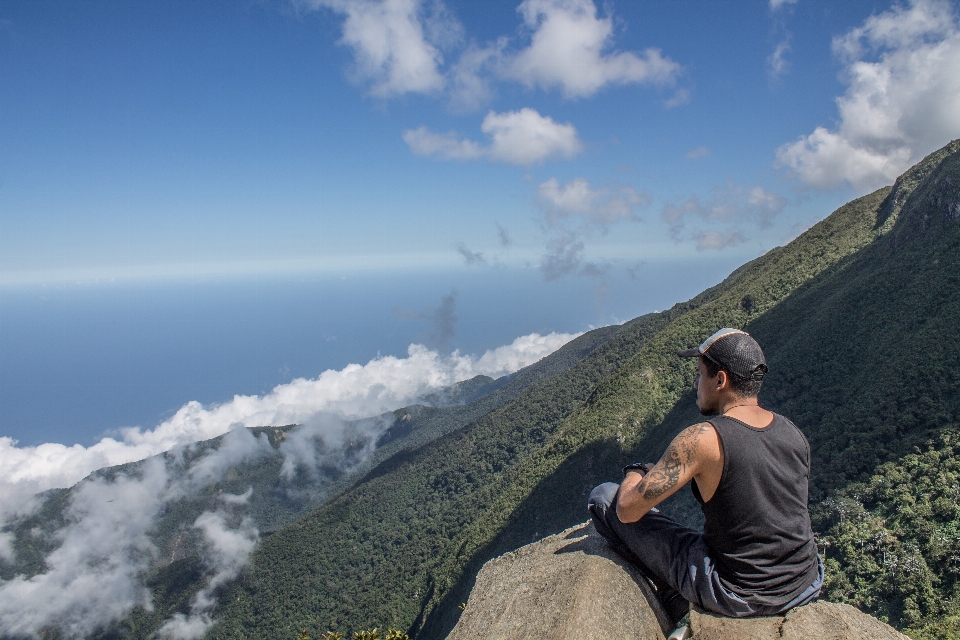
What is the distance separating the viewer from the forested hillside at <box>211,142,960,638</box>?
27.1m

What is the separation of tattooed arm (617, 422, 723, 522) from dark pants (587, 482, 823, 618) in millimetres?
723

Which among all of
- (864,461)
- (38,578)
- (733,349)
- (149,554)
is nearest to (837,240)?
(864,461)

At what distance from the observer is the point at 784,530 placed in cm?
393

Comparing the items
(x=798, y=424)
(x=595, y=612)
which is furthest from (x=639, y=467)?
(x=798, y=424)

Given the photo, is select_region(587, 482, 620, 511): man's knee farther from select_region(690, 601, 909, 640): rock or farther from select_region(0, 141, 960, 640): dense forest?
select_region(0, 141, 960, 640): dense forest

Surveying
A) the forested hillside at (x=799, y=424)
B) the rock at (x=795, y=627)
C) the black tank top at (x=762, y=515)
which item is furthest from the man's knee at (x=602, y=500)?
the forested hillside at (x=799, y=424)

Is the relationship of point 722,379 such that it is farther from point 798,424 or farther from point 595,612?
point 798,424

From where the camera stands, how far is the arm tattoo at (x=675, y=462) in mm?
3738

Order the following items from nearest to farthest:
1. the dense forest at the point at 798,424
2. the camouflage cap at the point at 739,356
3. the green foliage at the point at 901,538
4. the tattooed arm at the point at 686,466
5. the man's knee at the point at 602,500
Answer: the tattooed arm at the point at 686,466 → the camouflage cap at the point at 739,356 → the man's knee at the point at 602,500 → the green foliage at the point at 901,538 → the dense forest at the point at 798,424

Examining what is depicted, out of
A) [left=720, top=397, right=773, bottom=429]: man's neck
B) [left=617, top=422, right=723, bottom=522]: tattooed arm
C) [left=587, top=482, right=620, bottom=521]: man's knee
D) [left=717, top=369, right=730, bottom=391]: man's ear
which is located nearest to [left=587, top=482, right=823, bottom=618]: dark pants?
[left=587, top=482, right=620, bottom=521]: man's knee

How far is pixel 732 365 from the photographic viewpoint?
404cm

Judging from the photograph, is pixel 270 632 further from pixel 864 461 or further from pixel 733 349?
pixel 733 349

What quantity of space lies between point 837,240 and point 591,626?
98.5 metres

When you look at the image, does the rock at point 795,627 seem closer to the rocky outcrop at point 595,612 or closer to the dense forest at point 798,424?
the rocky outcrop at point 595,612
